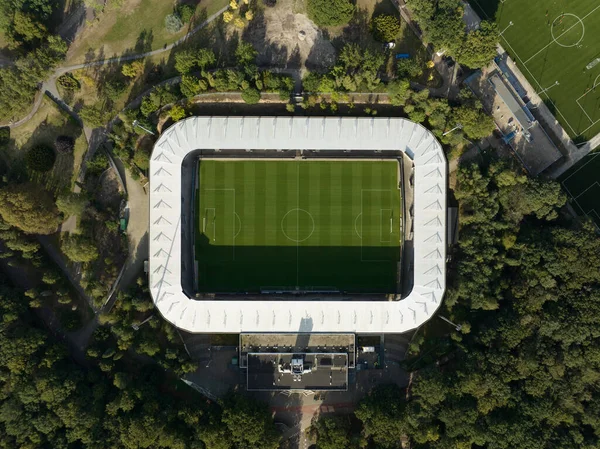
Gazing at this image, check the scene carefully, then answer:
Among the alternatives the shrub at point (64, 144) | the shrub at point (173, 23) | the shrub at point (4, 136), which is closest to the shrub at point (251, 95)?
the shrub at point (173, 23)

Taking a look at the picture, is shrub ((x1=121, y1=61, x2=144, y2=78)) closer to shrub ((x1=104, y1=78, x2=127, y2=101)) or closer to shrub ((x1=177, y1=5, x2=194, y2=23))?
shrub ((x1=104, y1=78, x2=127, y2=101))

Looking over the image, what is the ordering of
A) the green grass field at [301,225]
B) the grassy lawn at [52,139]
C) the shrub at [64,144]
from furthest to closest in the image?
the grassy lawn at [52,139]
the green grass field at [301,225]
the shrub at [64,144]

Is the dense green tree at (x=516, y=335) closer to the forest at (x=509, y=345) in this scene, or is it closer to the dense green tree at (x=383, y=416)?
the forest at (x=509, y=345)

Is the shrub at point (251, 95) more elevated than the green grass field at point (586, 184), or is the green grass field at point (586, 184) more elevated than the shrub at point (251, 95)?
the shrub at point (251, 95)

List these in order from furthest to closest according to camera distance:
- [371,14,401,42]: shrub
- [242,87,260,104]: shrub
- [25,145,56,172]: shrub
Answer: [25,145,56,172]: shrub → [371,14,401,42]: shrub → [242,87,260,104]: shrub

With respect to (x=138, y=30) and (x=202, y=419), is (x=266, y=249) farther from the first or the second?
(x=138, y=30)

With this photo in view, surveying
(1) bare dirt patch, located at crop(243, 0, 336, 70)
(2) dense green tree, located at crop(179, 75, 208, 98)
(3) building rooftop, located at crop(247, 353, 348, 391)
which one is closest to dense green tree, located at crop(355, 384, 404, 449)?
(3) building rooftop, located at crop(247, 353, 348, 391)
